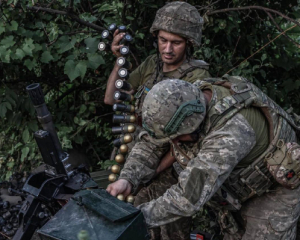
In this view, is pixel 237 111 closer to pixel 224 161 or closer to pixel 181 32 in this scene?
pixel 224 161

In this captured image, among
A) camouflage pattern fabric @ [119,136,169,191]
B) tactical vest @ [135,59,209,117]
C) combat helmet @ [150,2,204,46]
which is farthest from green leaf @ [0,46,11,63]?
→ camouflage pattern fabric @ [119,136,169,191]

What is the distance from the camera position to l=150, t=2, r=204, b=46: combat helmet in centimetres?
420

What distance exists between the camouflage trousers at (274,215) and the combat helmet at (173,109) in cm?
89

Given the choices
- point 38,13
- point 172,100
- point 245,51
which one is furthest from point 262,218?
point 38,13

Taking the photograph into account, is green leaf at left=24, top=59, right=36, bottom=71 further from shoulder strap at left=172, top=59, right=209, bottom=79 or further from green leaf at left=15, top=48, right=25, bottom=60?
shoulder strap at left=172, top=59, right=209, bottom=79

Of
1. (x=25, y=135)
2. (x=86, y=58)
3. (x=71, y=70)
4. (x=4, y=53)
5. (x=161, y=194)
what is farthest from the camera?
(x=25, y=135)

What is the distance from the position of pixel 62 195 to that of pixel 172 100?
3.25 ft

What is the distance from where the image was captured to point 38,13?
5320 mm

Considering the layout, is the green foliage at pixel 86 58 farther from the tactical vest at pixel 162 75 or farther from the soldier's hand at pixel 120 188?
the soldier's hand at pixel 120 188

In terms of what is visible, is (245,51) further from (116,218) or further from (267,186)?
(116,218)

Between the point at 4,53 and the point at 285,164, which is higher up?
the point at 4,53

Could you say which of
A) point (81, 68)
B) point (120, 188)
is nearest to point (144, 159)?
point (120, 188)

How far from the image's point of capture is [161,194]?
4309 millimetres

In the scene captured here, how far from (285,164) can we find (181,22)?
157cm
